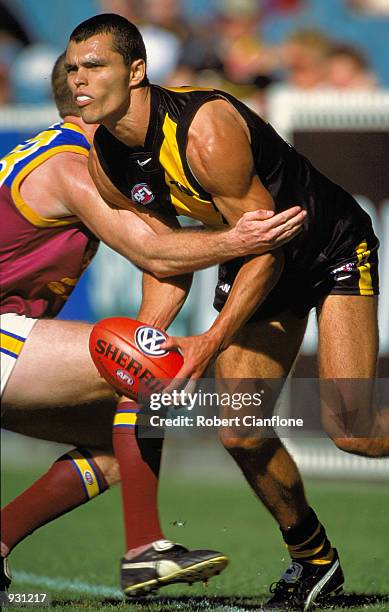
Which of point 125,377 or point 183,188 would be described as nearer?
point 125,377

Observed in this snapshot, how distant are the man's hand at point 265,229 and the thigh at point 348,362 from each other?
633mm

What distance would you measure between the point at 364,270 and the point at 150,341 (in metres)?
1.13

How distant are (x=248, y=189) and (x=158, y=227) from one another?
54 cm

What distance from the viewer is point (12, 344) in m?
4.38

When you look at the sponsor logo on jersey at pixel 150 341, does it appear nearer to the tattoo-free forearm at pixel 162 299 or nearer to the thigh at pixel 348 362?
the tattoo-free forearm at pixel 162 299

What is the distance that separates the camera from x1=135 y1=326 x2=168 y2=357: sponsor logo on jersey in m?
4.01

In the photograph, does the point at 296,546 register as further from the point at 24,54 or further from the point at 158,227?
the point at 24,54

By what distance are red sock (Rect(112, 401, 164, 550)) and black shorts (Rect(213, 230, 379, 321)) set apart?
79 centimetres

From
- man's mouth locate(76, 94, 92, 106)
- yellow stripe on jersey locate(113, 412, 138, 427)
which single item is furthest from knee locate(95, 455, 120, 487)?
man's mouth locate(76, 94, 92, 106)

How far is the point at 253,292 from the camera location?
4.10 meters

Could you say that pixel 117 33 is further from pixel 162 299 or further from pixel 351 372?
pixel 351 372

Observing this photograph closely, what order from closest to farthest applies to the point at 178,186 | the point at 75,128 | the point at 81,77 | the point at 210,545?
1. the point at 81,77
2. the point at 178,186
3. the point at 75,128
4. the point at 210,545

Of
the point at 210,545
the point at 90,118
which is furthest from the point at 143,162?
the point at 210,545

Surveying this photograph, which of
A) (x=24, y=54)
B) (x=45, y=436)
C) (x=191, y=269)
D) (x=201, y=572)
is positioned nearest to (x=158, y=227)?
(x=191, y=269)
